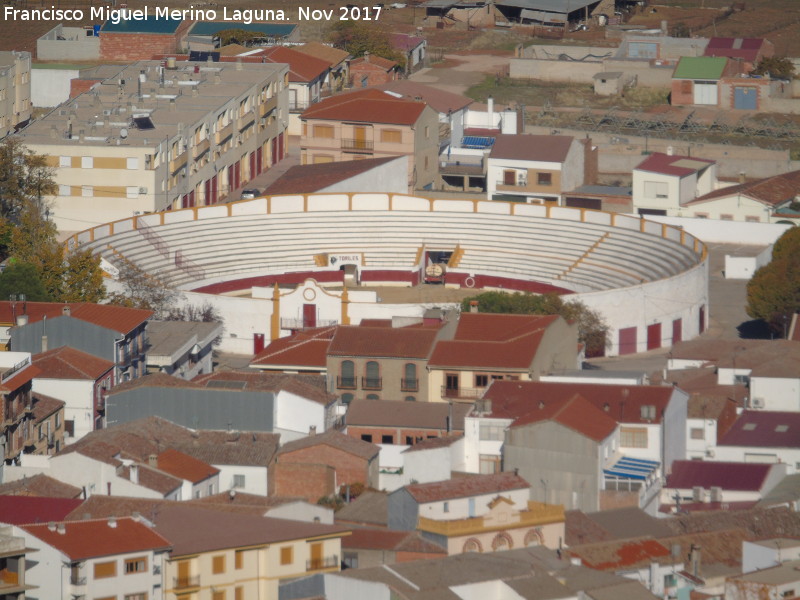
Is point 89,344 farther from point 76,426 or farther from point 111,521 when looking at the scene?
point 111,521

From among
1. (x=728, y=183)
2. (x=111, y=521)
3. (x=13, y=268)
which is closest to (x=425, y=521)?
(x=111, y=521)

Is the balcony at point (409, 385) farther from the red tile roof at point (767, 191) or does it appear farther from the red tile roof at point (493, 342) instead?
the red tile roof at point (767, 191)

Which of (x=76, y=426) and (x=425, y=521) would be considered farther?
(x=76, y=426)

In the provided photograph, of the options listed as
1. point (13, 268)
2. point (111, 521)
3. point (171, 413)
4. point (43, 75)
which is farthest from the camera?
point (43, 75)

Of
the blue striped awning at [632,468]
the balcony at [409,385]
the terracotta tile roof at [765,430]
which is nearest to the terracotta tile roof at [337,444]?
the balcony at [409,385]

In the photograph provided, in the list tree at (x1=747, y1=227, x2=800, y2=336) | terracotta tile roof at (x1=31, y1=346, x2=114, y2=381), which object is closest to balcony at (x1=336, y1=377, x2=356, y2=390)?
terracotta tile roof at (x1=31, y1=346, x2=114, y2=381)

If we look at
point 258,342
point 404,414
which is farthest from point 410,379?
point 258,342
